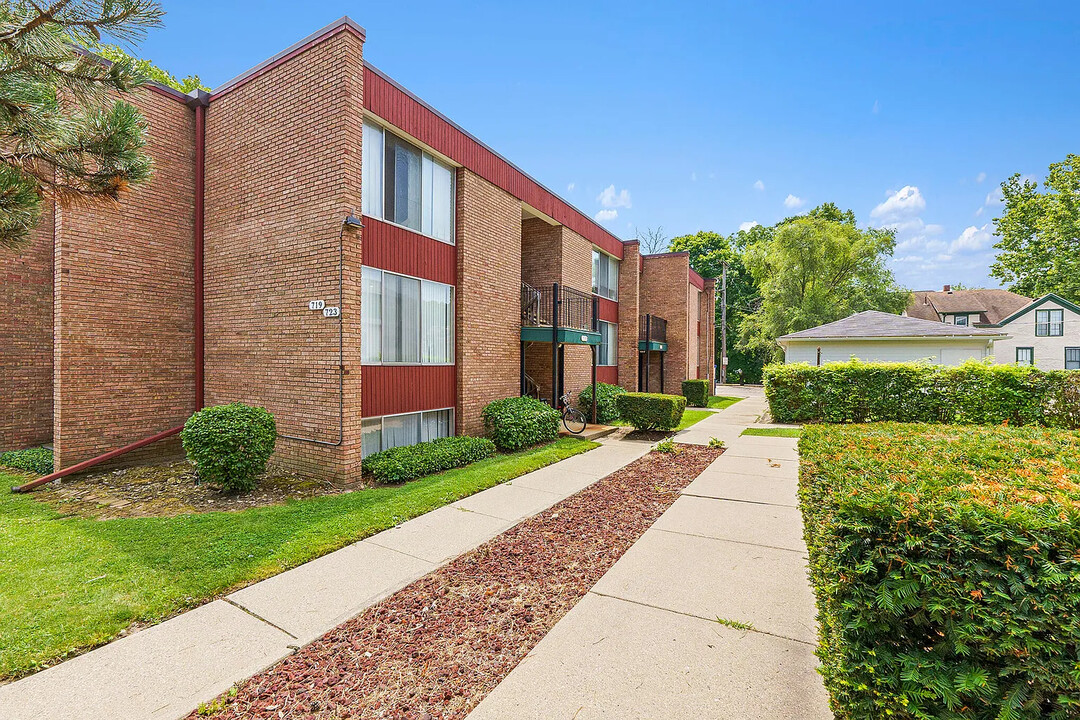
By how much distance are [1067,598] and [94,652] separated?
4.79 m

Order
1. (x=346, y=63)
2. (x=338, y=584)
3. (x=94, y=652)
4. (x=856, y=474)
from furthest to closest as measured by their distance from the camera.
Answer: (x=346, y=63)
(x=338, y=584)
(x=94, y=652)
(x=856, y=474)

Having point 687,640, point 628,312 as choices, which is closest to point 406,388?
point 687,640

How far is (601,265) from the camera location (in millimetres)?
17047

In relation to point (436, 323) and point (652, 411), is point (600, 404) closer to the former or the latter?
point (652, 411)

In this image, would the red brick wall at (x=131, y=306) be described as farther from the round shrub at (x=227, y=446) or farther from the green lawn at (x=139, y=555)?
the round shrub at (x=227, y=446)

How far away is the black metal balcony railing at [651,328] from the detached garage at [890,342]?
5.12 m

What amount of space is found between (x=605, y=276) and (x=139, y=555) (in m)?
15.1

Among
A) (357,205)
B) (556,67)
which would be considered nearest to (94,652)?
(357,205)

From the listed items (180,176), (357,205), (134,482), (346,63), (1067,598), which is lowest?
(134,482)

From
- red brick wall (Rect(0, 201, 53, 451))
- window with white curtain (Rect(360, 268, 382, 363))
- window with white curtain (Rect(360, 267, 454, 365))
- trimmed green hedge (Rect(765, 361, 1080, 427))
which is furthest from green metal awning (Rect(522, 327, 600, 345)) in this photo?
red brick wall (Rect(0, 201, 53, 451))

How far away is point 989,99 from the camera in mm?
12633

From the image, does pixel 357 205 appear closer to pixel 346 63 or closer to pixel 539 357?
pixel 346 63

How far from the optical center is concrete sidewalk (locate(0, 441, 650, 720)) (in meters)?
2.50

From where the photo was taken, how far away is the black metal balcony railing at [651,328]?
58.9 ft
